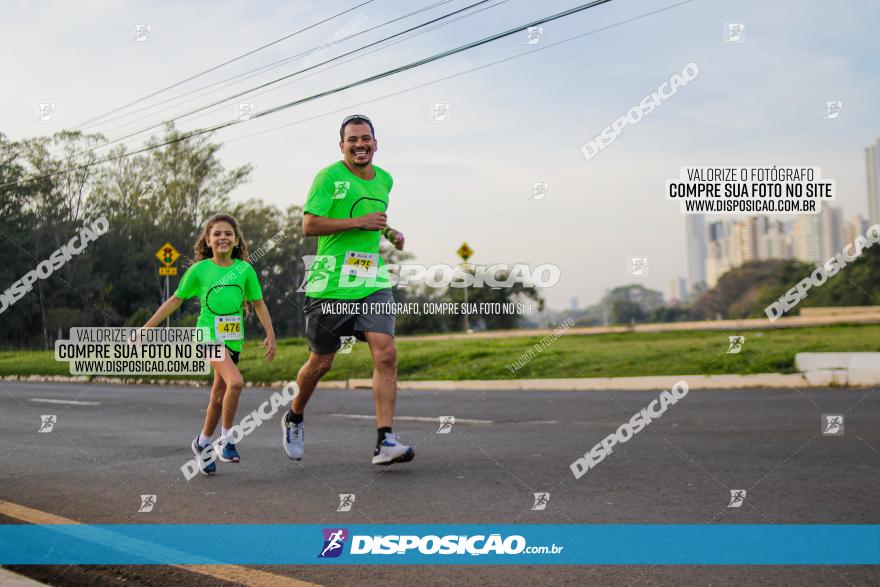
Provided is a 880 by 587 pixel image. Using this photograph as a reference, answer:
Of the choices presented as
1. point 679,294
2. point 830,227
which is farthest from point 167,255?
point 830,227

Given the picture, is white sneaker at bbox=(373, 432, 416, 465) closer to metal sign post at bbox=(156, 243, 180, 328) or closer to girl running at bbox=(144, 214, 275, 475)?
girl running at bbox=(144, 214, 275, 475)

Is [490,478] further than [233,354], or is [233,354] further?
[233,354]

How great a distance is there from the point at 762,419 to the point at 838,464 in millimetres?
2938

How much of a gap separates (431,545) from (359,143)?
278 cm

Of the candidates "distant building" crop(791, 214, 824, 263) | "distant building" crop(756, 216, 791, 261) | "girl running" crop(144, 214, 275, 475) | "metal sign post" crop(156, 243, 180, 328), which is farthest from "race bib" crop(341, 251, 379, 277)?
"distant building" crop(791, 214, 824, 263)

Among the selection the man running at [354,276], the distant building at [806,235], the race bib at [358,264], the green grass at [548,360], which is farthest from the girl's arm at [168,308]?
the distant building at [806,235]

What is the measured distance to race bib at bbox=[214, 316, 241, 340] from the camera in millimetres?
6055

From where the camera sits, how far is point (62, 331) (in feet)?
47.6

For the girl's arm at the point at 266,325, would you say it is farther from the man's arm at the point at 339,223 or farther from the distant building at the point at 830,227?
the distant building at the point at 830,227

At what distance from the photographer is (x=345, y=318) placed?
5.88 m

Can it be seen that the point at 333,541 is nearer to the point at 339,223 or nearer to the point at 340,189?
the point at 339,223

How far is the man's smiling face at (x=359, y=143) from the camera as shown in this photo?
18.9ft

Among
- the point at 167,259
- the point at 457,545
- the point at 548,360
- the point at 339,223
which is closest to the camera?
the point at 457,545

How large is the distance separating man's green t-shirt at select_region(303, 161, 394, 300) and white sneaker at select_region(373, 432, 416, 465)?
965mm
